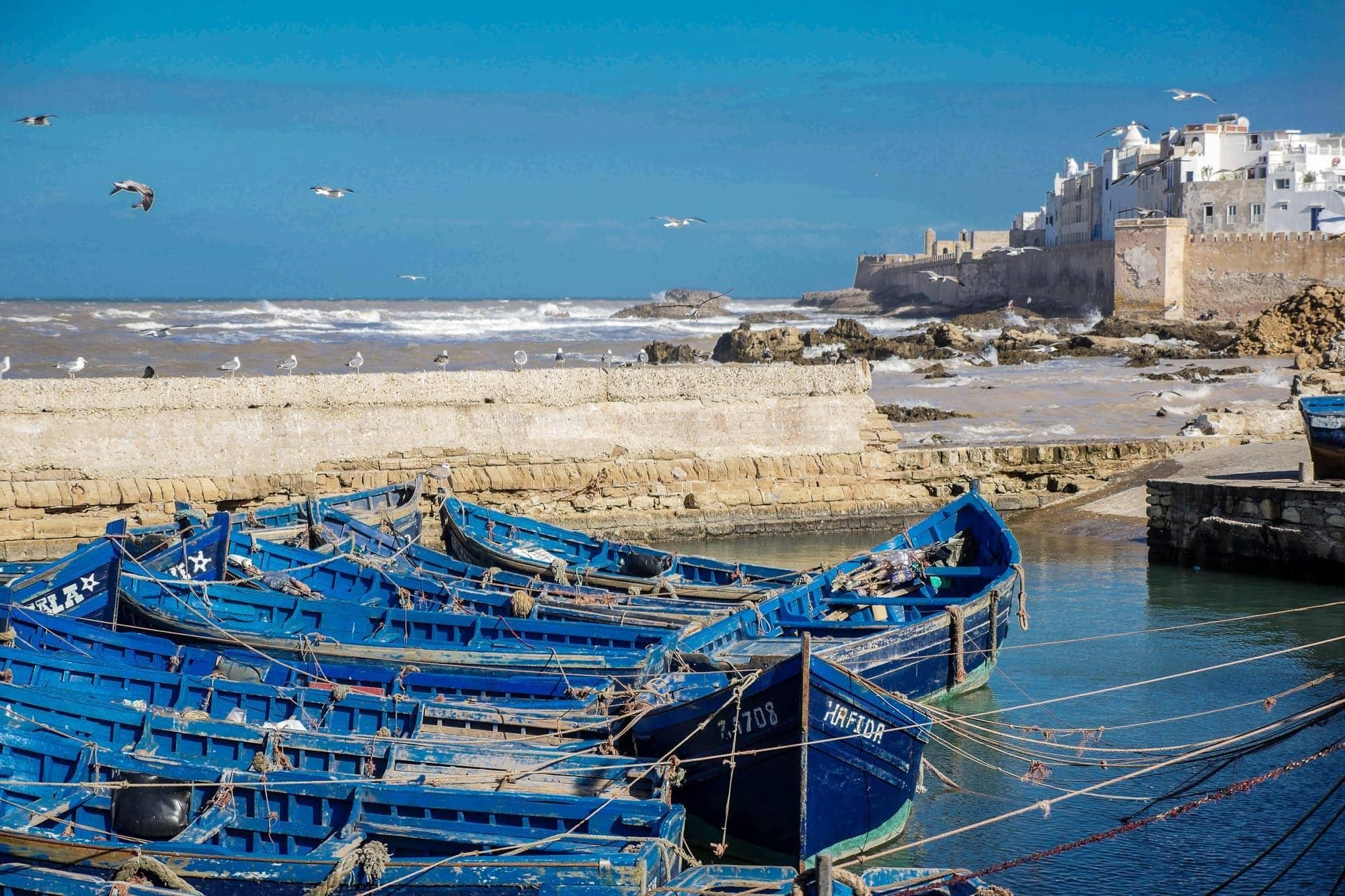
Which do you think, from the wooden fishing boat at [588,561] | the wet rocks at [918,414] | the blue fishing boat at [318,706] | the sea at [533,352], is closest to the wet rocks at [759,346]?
the sea at [533,352]

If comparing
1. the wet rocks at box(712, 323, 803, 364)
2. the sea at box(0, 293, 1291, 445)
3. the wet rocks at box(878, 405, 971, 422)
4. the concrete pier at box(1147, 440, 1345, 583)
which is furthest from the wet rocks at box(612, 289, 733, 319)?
the concrete pier at box(1147, 440, 1345, 583)

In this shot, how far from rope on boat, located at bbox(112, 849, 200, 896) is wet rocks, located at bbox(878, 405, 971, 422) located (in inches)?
820

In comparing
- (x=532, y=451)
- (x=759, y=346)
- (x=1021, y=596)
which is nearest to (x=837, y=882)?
(x=1021, y=596)

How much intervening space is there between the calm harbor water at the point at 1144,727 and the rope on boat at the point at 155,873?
3.71m

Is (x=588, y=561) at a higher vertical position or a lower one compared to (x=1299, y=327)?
lower

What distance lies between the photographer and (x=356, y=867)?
6809mm

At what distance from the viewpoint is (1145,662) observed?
542 inches

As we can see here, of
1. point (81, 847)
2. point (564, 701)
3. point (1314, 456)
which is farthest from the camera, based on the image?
point (1314, 456)

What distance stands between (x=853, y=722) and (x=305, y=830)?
3126 millimetres

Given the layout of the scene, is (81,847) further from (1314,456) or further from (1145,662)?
(1314,456)

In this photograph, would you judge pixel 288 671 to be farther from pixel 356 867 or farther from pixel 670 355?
pixel 670 355

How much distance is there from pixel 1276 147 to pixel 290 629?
65090 millimetres

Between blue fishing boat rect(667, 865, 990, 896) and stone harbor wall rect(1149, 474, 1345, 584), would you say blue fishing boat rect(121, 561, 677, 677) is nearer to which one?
blue fishing boat rect(667, 865, 990, 896)

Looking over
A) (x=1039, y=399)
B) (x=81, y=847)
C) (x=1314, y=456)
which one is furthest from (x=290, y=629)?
(x=1039, y=399)
